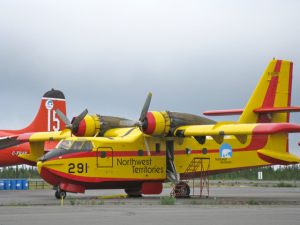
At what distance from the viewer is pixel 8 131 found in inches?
2003

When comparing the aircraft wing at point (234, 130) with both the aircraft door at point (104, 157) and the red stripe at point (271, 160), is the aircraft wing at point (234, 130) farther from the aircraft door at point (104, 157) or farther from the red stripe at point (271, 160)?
the aircraft door at point (104, 157)

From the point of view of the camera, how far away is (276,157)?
116 ft

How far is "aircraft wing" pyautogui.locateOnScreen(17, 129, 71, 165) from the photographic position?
132ft

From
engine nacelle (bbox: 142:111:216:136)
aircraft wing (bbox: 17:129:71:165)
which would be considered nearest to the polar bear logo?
engine nacelle (bbox: 142:111:216:136)

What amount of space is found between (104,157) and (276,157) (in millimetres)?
8975

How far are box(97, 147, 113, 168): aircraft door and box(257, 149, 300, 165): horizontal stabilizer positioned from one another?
25.4 feet

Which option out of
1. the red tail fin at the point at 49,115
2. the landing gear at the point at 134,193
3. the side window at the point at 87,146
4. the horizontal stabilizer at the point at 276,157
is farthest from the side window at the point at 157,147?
the red tail fin at the point at 49,115

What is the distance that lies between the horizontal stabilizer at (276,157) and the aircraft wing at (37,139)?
11.5 m

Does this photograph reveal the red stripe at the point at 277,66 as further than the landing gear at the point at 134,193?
Yes

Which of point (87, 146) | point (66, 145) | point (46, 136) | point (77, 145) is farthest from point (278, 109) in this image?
point (46, 136)

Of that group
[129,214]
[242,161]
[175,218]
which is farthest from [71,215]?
[242,161]

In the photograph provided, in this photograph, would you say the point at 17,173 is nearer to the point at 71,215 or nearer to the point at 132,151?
the point at 132,151

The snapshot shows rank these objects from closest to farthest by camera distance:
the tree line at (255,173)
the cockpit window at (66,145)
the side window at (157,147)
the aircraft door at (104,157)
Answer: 1. the cockpit window at (66,145)
2. the aircraft door at (104,157)
3. the side window at (157,147)
4. the tree line at (255,173)

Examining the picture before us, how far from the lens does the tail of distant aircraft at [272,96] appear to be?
37750 mm
